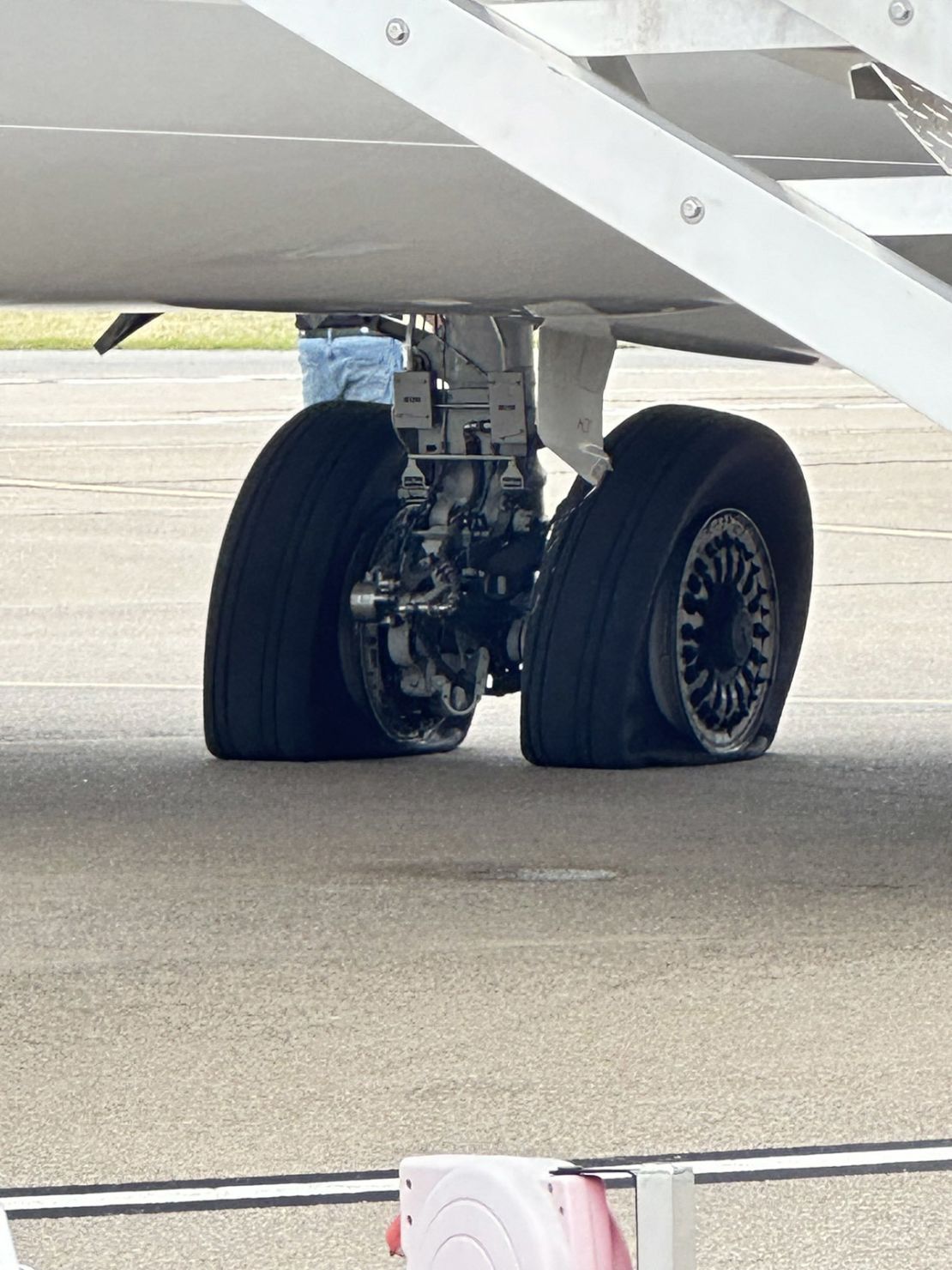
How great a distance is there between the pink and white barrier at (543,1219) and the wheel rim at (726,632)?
168 inches

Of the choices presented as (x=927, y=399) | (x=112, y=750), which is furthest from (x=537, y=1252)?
(x=112, y=750)

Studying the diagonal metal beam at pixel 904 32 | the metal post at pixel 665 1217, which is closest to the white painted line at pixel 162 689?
the diagonal metal beam at pixel 904 32

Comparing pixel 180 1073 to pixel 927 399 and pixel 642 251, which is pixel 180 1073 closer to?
pixel 927 399

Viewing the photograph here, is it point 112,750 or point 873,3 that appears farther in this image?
point 112,750

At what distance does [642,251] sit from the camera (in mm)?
5613

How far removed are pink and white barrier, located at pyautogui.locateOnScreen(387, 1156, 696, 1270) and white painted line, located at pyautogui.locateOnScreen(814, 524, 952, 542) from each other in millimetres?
10184

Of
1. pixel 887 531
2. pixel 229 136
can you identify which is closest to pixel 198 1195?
pixel 229 136

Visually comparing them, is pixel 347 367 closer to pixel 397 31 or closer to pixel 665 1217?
pixel 397 31

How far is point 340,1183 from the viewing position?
364cm

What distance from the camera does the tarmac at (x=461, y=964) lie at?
3.71 m

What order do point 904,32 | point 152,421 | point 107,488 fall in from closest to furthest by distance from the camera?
point 904,32 → point 107,488 → point 152,421

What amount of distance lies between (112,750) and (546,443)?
1569 mm

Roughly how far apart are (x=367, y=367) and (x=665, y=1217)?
9010mm

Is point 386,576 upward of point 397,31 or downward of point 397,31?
downward
